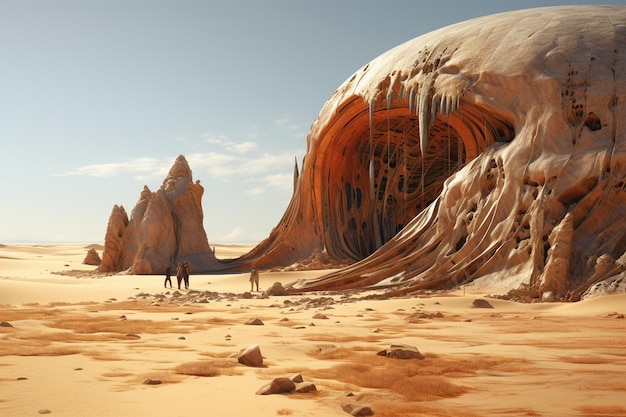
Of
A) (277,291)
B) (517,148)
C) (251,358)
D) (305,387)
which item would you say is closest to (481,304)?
(517,148)

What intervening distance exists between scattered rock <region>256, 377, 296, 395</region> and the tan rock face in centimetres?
764

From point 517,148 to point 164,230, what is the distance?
40.1ft

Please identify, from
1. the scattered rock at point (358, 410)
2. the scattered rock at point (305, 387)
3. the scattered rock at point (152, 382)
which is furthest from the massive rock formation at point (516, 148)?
the scattered rock at point (152, 382)

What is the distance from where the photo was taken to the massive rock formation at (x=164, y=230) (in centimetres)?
2044

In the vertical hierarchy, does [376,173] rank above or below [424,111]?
below

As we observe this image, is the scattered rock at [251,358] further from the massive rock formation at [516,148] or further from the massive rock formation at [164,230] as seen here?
the massive rock formation at [164,230]

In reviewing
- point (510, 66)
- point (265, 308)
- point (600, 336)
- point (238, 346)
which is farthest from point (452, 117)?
point (238, 346)

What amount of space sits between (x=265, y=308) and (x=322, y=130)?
9253 millimetres

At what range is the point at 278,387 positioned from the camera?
11.5 feet

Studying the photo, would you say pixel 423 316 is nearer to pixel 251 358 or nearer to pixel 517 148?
pixel 251 358

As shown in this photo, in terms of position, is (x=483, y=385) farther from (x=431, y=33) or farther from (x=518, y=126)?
(x=431, y=33)

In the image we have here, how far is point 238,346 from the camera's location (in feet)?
18.0

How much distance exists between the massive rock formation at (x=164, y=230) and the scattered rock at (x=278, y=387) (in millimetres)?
17343

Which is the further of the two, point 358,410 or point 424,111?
point 424,111
